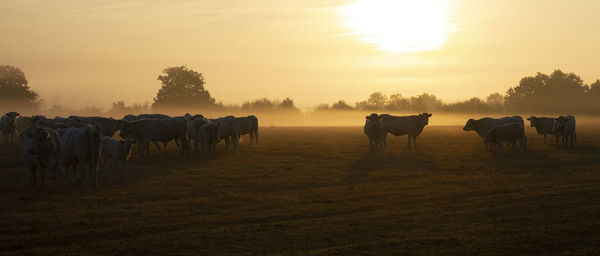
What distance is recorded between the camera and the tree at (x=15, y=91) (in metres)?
73.9

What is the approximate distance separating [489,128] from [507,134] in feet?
7.26

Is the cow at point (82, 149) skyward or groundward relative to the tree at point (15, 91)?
groundward

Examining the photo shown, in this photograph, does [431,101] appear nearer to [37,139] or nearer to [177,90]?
[177,90]

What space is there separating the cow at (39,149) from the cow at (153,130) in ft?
32.7

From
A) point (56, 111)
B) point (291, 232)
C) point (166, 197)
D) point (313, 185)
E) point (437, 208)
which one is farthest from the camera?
point (56, 111)

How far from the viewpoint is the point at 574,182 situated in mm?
16469

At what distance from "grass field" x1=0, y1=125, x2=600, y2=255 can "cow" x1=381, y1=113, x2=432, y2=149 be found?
10157mm

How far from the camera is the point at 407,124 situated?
32.1 metres

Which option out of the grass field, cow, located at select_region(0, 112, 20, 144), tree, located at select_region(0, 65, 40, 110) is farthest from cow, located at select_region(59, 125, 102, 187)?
tree, located at select_region(0, 65, 40, 110)

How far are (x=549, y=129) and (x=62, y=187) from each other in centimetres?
2846

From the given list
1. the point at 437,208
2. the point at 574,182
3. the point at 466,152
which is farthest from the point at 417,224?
the point at 466,152

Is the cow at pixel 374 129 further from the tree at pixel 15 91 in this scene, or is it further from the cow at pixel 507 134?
the tree at pixel 15 91

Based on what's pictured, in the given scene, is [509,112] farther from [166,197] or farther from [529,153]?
[166,197]

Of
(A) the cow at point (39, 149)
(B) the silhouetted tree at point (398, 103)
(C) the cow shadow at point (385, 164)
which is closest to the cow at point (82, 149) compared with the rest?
(A) the cow at point (39, 149)
